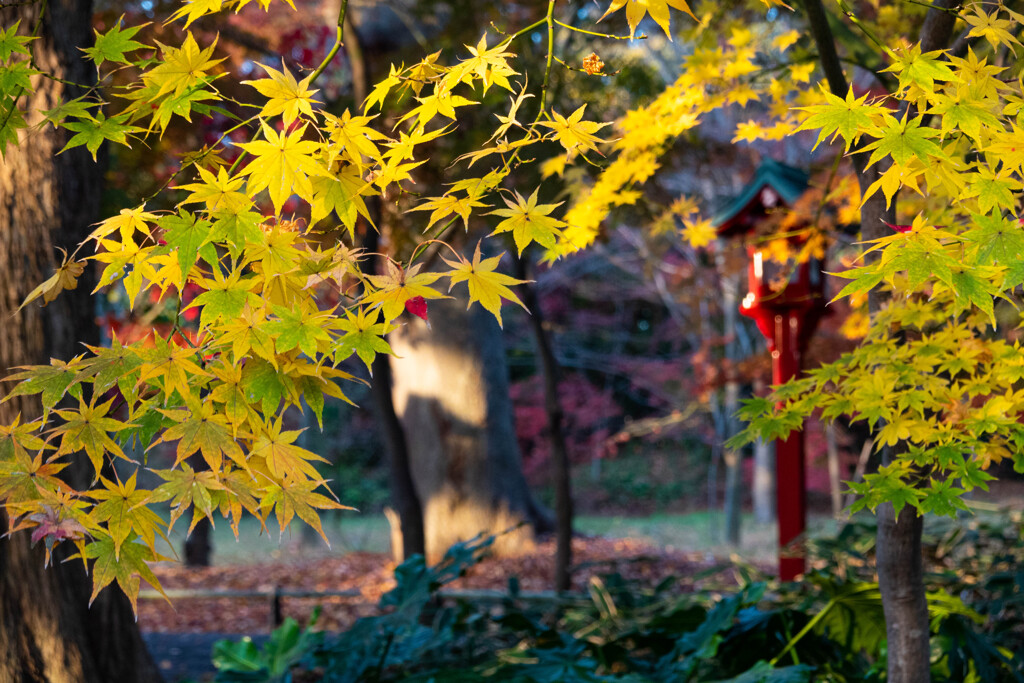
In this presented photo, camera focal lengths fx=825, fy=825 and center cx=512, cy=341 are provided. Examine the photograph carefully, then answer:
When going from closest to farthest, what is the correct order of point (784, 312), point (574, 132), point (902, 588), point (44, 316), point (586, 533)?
point (574, 132) < point (902, 588) < point (44, 316) < point (784, 312) < point (586, 533)

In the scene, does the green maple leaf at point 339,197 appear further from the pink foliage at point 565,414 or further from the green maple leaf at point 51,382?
the pink foliage at point 565,414

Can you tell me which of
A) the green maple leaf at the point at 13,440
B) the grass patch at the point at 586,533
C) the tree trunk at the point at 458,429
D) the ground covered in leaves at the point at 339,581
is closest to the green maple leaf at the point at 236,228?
the green maple leaf at the point at 13,440

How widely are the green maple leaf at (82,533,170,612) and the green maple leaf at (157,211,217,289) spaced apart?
0.47 metres

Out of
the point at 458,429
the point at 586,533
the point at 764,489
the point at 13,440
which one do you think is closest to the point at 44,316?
the point at 13,440

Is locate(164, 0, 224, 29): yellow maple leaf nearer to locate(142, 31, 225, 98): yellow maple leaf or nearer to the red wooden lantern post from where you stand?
locate(142, 31, 225, 98): yellow maple leaf

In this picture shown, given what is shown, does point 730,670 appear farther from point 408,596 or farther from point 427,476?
point 427,476

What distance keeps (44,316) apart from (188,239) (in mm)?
1881

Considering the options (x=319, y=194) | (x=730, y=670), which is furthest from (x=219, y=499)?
(x=730, y=670)

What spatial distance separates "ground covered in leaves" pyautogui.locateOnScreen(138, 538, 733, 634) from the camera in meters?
6.99

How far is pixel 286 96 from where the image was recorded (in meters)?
1.44

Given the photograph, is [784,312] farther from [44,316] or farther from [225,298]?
[225,298]

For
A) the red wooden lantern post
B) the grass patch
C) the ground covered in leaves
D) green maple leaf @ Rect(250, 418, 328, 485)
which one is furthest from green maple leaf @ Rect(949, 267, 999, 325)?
the grass patch

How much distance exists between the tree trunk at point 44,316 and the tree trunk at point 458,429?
5464 mm

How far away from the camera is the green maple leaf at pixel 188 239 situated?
4.44 feet
